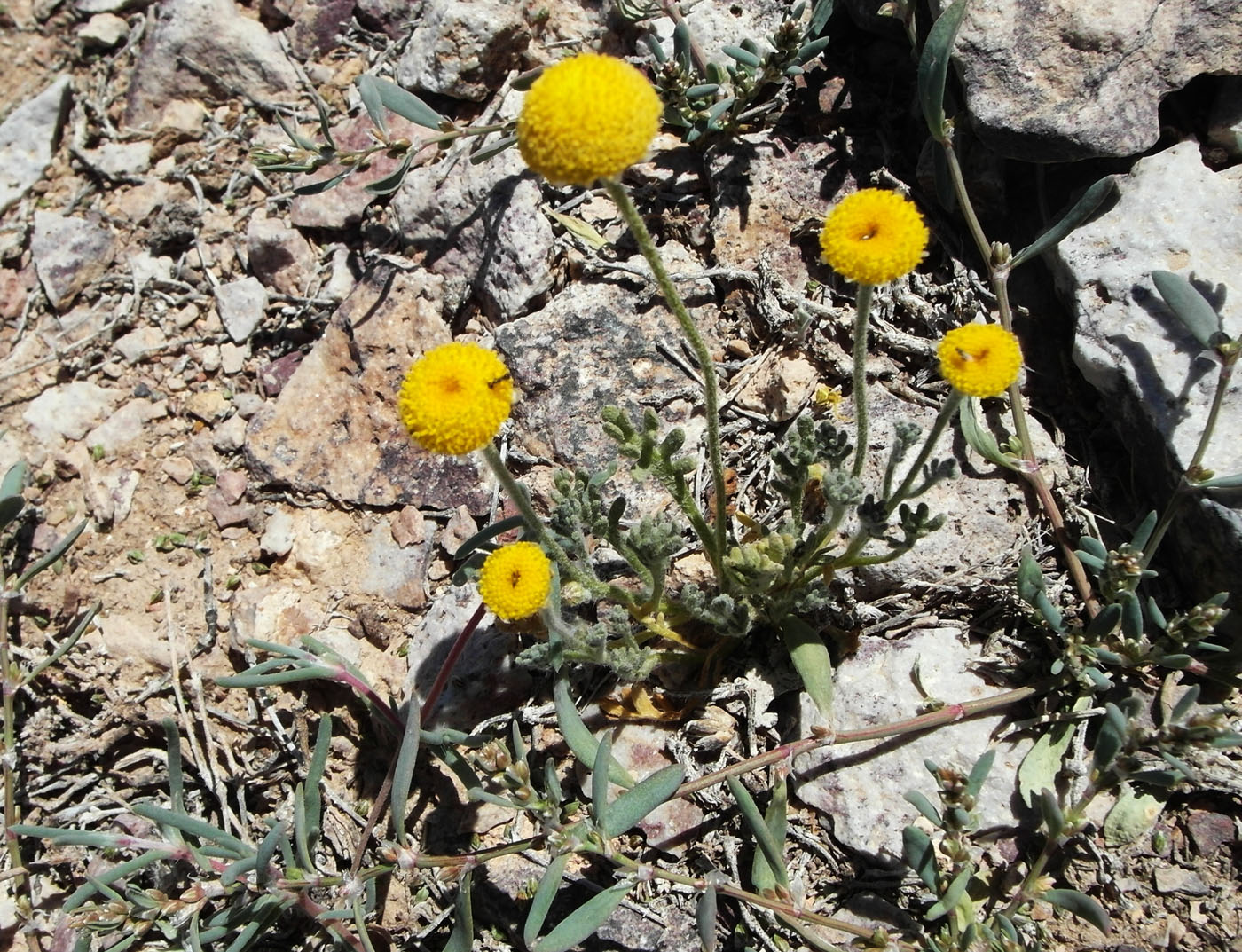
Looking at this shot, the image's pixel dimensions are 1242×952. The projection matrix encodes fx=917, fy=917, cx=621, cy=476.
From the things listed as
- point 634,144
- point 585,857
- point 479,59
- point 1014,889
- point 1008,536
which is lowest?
point 585,857

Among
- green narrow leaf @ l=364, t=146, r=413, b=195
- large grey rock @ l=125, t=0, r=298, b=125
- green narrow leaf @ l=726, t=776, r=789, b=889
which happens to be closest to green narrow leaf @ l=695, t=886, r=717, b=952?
green narrow leaf @ l=726, t=776, r=789, b=889

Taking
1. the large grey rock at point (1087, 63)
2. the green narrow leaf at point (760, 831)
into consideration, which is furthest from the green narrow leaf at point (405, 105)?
the green narrow leaf at point (760, 831)

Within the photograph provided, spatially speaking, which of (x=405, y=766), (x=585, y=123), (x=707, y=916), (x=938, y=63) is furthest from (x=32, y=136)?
(x=707, y=916)

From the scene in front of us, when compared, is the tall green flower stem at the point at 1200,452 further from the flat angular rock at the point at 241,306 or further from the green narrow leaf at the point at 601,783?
the flat angular rock at the point at 241,306

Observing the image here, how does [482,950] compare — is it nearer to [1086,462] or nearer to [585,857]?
[585,857]

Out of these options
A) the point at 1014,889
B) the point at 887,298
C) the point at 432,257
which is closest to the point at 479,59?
the point at 432,257

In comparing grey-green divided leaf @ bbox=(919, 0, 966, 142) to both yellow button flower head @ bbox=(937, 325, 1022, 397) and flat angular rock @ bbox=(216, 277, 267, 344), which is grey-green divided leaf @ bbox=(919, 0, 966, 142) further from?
flat angular rock @ bbox=(216, 277, 267, 344)
